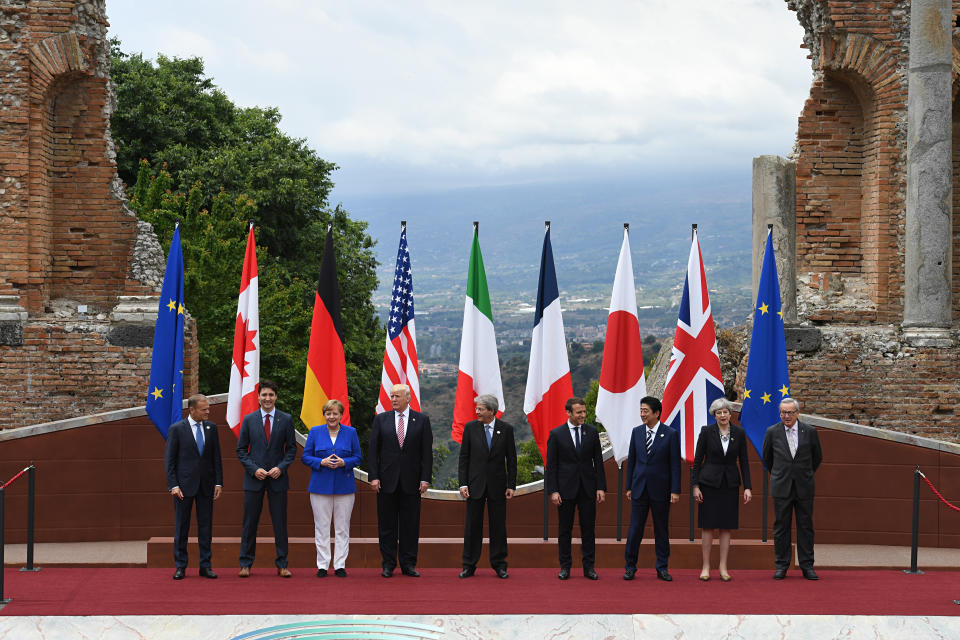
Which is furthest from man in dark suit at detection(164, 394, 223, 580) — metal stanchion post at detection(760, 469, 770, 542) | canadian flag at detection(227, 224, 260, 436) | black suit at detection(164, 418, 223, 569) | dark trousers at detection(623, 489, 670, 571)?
metal stanchion post at detection(760, 469, 770, 542)

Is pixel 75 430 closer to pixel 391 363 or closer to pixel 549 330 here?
pixel 391 363

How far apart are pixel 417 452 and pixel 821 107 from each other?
922cm

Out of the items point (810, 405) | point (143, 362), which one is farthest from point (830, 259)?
point (143, 362)

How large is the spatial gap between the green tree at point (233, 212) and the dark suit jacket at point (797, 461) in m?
16.6

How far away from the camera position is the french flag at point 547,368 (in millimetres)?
12195

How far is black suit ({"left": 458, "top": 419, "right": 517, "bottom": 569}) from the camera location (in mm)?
10172

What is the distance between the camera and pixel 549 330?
12352mm

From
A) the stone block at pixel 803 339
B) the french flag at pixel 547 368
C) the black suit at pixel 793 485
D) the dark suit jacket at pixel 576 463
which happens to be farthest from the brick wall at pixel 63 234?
the stone block at pixel 803 339

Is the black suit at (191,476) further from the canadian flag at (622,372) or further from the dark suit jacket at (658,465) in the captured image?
the canadian flag at (622,372)

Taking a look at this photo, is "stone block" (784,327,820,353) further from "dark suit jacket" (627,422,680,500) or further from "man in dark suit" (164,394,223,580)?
"man in dark suit" (164,394,223,580)

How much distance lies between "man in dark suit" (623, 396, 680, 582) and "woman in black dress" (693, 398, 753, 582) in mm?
249

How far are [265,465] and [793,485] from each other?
4952 millimetres

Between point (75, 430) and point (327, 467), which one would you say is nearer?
point (327, 467)

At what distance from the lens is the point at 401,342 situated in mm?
12719
